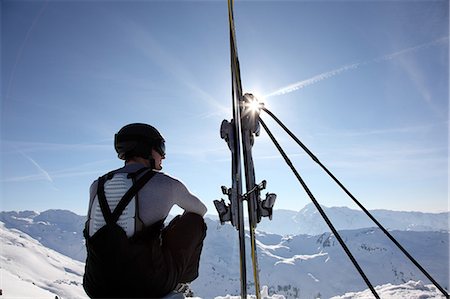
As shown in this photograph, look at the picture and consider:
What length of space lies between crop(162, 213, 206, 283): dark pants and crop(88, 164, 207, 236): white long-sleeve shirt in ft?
0.61

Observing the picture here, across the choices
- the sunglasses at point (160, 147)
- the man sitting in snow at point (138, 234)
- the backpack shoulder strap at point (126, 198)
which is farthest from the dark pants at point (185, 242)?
the sunglasses at point (160, 147)

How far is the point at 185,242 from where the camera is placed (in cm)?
A: 265

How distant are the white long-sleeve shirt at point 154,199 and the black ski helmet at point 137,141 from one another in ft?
0.66

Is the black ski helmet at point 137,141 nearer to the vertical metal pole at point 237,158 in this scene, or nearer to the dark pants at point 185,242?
the dark pants at point 185,242

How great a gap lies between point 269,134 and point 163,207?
240cm

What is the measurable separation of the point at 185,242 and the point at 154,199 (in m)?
0.54

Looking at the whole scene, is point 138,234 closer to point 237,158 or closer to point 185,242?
point 185,242

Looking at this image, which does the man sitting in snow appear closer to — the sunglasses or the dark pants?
the dark pants

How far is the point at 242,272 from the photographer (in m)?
4.15

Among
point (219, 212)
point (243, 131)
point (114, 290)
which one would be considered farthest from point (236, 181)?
point (114, 290)

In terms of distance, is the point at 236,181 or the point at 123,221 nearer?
the point at 123,221

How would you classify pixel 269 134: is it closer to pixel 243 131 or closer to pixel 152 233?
pixel 243 131

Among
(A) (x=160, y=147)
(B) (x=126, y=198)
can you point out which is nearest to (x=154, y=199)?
(B) (x=126, y=198)

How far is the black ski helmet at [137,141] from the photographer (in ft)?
9.27
